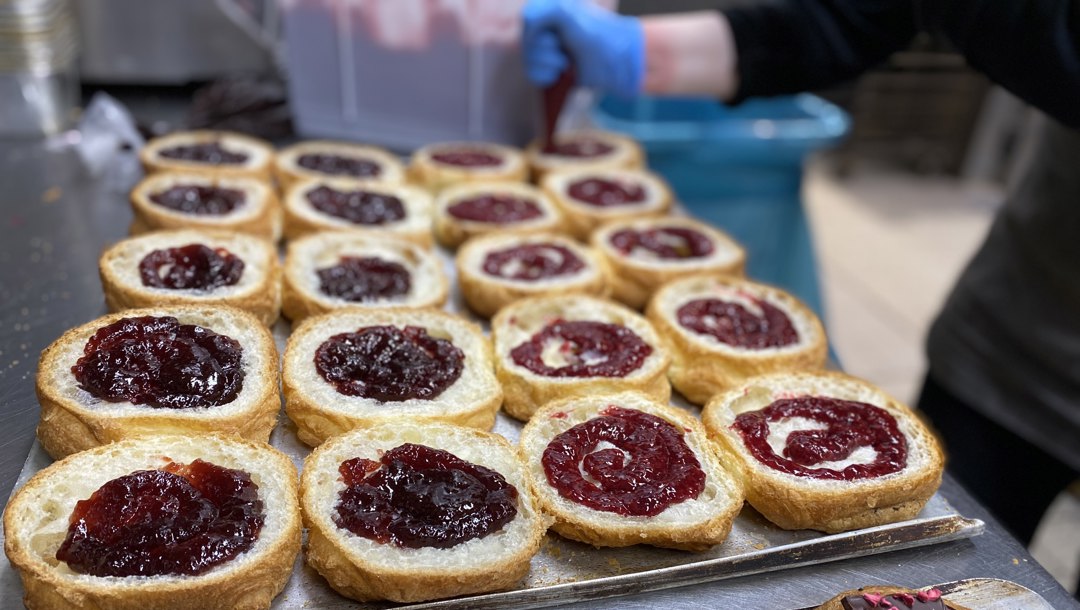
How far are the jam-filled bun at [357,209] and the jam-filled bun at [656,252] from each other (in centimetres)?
78

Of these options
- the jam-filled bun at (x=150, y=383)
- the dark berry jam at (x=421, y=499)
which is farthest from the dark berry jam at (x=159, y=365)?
the dark berry jam at (x=421, y=499)

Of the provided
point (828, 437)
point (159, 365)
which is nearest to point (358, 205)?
point (159, 365)

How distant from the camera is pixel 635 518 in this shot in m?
2.12

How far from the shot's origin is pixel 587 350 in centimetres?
282

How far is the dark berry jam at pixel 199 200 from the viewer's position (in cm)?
333

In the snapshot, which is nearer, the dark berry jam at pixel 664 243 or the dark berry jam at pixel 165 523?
the dark berry jam at pixel 165 523

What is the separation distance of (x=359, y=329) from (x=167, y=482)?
86 centimetres

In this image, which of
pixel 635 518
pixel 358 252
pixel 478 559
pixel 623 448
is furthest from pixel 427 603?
pixel 358 252

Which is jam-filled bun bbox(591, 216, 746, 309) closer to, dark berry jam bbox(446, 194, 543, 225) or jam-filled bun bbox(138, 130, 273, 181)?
dark berry jam bbox(446, 194, 543, 225)

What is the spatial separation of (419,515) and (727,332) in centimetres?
142

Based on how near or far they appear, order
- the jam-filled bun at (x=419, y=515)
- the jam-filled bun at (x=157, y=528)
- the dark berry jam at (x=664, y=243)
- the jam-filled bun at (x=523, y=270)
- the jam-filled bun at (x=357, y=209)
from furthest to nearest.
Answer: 1. the dark berry jam at (x=664, y=243)
2. the jam-filled bun at (x=357, y=209)
3. the jam-filled bun at (x=523, y=270)
4. the jam-filled bun at (x=419, y=515)
5. the jam-filled bun at (x=157, y=528)

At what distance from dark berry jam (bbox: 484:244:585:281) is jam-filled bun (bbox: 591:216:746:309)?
0.60ft

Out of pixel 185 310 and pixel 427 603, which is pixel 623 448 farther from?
pixel 185 310

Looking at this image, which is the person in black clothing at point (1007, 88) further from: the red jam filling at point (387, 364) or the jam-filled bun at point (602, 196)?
the red jam filling at point (387, 364)
